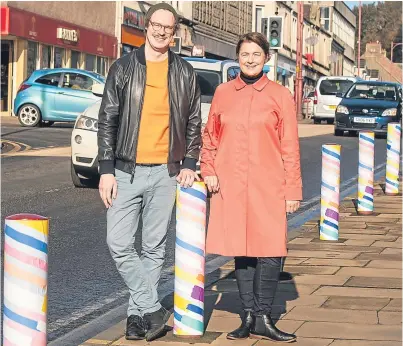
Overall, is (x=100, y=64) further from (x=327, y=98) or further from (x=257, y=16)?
(x=257, y=16)

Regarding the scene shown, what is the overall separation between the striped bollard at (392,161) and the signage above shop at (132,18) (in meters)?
31.8

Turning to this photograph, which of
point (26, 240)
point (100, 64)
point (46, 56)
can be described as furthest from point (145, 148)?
point (100, 64)

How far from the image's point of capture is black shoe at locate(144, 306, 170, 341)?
6.40m

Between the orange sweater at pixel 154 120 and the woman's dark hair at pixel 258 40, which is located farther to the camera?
the woman's dark hair at pixel 258 40

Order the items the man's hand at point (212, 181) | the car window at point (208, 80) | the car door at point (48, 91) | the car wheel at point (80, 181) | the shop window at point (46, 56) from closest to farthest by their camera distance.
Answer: the man's hand at point (212, 181) → the car wheel at point (80, 181) → the car window at point (208, 80) → the car door at point (48, 91) → the shop window at point (46, 56)

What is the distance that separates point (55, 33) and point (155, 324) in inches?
1335

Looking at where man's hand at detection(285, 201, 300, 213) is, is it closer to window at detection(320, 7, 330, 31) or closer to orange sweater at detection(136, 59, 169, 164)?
orange sweater at detection(136, 59, 169, 164)

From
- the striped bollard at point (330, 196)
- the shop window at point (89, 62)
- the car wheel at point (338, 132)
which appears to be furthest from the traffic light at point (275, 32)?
the striped bollard at point (330, 196)

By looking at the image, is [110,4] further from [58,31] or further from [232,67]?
[232,67]

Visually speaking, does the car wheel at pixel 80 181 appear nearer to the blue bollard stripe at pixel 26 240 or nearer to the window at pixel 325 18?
the blue bollard stripe at pixel 26 240

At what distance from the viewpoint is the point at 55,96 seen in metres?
29.4

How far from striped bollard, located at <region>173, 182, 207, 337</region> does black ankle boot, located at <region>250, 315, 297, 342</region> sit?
305 millimetres

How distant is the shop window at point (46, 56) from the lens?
38734 millimetres

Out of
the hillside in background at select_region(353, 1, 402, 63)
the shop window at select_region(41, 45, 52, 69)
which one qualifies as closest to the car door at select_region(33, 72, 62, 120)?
the shop window at select_region(41, 45, 52, 69)
